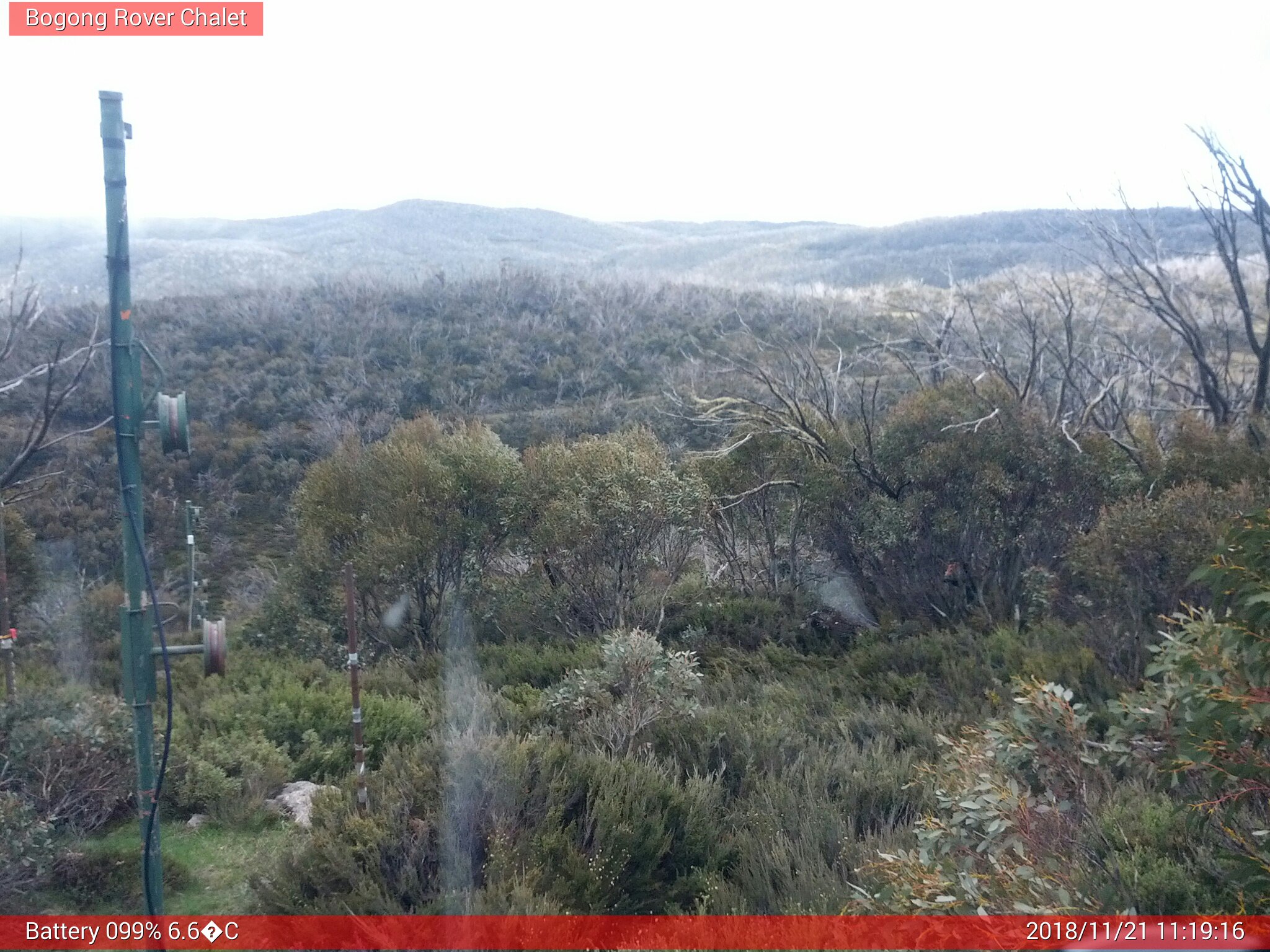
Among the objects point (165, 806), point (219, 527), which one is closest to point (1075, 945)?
point (165, 806)

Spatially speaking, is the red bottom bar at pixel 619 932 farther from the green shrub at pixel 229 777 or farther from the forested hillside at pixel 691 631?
the green shrub at pixel 229 777

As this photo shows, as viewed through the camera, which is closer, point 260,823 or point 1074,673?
point 260,823

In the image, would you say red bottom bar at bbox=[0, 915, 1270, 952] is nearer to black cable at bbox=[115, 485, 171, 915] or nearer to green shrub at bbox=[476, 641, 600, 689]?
black cable at bbox=[115, 485, 171, 915]

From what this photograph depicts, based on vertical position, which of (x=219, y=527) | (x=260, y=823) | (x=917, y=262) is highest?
(x=917, y=262)

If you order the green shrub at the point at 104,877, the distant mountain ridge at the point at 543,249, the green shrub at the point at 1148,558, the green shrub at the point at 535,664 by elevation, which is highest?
the distant mountain ridge at the point at 543,249

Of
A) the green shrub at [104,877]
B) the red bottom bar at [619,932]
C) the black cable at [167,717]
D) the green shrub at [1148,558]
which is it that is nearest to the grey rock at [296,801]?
the green shrub at [104,877]

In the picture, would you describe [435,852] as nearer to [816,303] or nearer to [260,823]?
[260,823]

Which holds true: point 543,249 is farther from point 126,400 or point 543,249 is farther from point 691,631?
point 126,400
